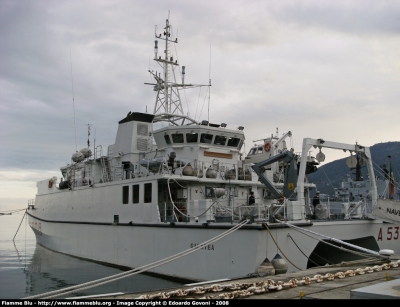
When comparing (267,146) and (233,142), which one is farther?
(267,146)

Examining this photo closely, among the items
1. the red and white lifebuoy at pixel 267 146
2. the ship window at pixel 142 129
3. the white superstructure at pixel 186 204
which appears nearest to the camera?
the white superstructure at pixel 186 204

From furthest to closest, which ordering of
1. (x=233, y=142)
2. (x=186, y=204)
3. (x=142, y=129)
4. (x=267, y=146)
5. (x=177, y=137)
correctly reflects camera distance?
(x=142, y=129) → (x=267, y=146) → (x=233, y=142) → (x=177, y=137) → (x=186, y=204)

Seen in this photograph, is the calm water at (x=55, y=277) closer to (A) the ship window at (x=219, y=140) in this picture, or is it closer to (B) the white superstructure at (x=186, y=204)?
(B) the white superstructure at (x=186, y=204)

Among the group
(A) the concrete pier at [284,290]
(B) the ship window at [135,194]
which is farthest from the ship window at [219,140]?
(A) the concrete pier at [284,290]

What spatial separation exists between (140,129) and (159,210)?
5.66 m

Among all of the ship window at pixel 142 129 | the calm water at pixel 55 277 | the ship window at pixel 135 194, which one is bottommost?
the calm water at pixel 55 277

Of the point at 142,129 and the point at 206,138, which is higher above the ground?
the point at 142,129

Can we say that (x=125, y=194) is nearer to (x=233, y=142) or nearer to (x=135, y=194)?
(x=135, y=194)

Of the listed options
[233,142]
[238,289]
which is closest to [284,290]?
[238,289]

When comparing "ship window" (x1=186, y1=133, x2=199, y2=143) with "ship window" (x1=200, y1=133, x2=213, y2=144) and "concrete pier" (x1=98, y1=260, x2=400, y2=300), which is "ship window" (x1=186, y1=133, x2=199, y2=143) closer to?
"ship window" (x1=200, y1=133, x2=213, y2=144)

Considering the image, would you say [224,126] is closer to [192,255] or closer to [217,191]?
[217,191]

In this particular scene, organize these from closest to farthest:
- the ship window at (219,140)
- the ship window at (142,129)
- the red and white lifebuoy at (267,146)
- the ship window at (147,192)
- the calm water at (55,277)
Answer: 1. the calm water at (55,277)
2. the ship window at (147,192)
3. the ship window at (219,140)
4. the red and white lifebuoy at (267,146)
5. the ship window at (142,129)

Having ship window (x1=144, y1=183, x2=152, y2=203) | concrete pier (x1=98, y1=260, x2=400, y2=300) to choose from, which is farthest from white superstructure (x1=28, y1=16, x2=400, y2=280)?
concrete pier (x1=98, y1=260, x2=400, y2=300)

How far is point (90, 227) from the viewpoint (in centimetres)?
1772
